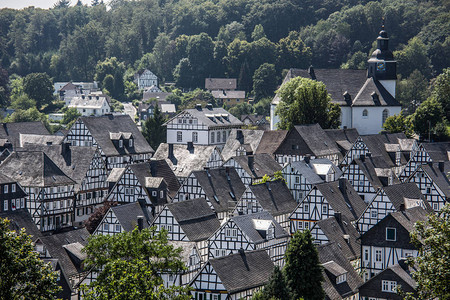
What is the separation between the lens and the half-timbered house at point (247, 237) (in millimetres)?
60622

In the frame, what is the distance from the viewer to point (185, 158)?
8475cm

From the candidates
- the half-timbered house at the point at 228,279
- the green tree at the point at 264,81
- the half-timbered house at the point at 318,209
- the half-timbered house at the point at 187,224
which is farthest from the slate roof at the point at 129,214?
the green tree at the point at 264,81

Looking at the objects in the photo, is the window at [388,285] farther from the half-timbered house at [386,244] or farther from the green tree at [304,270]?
the half-timbered house at [386,244]

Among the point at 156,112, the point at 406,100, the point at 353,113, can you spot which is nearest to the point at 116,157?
the point at 156,112

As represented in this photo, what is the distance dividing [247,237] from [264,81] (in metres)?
105

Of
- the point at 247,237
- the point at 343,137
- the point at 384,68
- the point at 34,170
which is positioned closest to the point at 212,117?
the point at 343,137

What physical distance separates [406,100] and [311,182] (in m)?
73.8

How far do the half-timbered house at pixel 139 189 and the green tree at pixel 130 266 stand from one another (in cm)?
2078

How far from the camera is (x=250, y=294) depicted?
5472 cm

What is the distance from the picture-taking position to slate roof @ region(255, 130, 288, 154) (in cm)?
8875

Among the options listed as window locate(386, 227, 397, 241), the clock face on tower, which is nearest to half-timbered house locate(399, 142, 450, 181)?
window locate(386, 227, 397, 241)

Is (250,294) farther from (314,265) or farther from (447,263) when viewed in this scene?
(447,263)

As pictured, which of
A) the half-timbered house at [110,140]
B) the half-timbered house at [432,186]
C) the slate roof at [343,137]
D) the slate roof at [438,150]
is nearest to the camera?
the half-timbered house at [432,186]

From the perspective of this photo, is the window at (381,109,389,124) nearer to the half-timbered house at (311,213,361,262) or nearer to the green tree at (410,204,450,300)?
the half-timbered house at (311,213,361,262)
